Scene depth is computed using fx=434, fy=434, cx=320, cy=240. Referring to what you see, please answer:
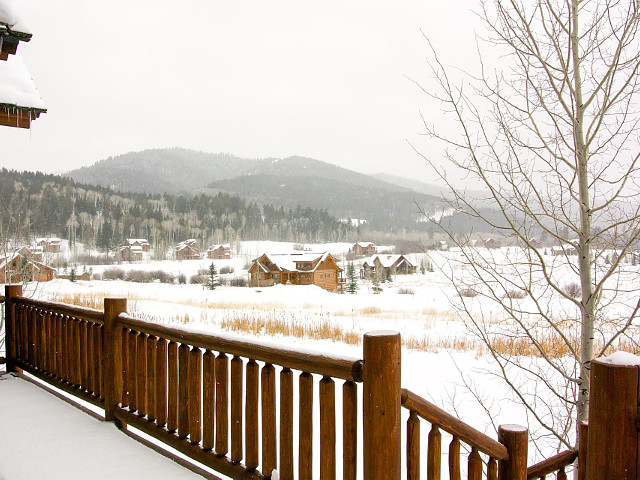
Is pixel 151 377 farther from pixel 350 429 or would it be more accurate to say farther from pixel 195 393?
pixel 350 429

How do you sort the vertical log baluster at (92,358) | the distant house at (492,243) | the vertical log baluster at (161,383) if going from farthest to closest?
the distant house at (492,243) → the vertical log baluster at (92,358) → the vertical log baluster at (161,383)

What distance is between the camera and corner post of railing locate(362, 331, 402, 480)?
1.86m

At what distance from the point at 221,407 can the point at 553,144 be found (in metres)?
3.33

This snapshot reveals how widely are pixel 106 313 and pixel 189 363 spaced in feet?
3.92

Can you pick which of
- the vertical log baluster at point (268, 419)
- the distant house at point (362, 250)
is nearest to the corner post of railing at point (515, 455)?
the vertical log baluster at point (268, 419)

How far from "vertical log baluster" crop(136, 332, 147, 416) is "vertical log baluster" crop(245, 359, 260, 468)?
4.24 feet

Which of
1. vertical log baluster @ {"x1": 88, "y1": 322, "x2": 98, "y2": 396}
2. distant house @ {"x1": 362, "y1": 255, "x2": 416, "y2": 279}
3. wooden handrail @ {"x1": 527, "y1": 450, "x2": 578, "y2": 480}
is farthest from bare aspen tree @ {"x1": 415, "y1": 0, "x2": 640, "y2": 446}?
distant house @ {"x1": 362, "y1": 255, "x2": 416, "y2": 279}

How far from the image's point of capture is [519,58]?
369 cm

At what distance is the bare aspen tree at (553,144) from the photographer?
338 centimetres

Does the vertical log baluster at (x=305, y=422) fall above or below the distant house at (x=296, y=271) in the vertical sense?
above

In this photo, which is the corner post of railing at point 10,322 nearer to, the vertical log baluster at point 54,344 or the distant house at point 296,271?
the vertical log baluster at point 54,344

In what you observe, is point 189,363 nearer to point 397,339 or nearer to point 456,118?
point 397,339

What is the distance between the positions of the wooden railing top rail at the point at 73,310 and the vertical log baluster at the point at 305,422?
2.28 meters

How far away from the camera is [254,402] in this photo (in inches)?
99.7
